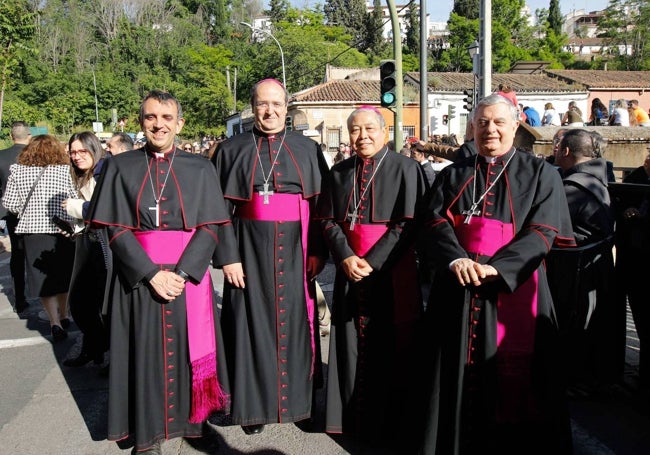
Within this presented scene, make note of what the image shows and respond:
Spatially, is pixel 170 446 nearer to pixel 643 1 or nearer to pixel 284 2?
pixel 643 1

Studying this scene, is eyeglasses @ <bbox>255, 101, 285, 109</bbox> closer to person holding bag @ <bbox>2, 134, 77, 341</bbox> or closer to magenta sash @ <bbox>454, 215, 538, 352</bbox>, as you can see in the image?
magenta sash @ <bbox>454, 215, 538, 352</bbox>

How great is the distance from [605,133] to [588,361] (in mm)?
5412

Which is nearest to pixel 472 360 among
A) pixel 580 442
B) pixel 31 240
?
pixel 580 442

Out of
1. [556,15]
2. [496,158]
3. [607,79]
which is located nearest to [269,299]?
[496,158]

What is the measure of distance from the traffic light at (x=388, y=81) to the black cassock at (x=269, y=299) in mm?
7595

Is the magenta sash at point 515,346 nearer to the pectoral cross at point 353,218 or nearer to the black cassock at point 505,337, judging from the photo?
the black cassock at point 505,337

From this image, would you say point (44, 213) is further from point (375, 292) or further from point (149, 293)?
point (375, 292)

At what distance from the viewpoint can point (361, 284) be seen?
11.6 ft

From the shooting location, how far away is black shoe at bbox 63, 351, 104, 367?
501 centimetres

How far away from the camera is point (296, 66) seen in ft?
172

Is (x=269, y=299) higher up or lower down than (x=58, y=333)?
higher up

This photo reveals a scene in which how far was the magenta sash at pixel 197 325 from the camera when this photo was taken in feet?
11.0

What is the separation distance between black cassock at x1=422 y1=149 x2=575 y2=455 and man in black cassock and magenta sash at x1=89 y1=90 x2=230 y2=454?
1296mm

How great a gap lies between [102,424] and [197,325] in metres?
1.16
